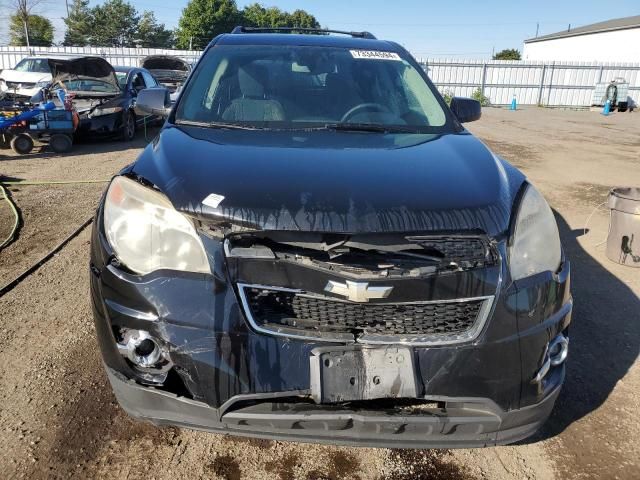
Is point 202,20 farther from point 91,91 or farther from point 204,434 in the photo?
point 204,434

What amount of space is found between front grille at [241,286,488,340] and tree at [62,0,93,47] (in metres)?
68.0

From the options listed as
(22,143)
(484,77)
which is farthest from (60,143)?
(484,77)

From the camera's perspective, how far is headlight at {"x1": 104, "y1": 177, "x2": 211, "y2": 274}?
1820 millimetres

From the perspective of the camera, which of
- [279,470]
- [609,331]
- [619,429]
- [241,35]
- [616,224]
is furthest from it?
[616,224]

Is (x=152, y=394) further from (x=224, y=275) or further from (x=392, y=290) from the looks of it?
(x=392, y=290)

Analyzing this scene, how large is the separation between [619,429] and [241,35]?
10.9 feet

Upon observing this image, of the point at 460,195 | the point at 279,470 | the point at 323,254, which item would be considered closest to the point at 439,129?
the point at 460,195

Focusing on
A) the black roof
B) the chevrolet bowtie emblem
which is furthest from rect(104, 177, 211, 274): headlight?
the black roof

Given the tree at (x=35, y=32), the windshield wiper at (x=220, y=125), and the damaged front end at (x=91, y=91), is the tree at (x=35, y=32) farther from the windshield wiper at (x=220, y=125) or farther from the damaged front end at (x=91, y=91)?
the windshield wiper at (x=220, y=125)

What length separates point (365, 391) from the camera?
5.68 feet

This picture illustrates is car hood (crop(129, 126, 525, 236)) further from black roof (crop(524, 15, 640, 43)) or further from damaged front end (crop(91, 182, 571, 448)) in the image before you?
black roof (crop(524, 15, 640, 43))

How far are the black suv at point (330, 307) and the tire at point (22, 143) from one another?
828 centimetres

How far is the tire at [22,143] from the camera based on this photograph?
29.3 feet

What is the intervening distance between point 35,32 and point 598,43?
52.4 m
